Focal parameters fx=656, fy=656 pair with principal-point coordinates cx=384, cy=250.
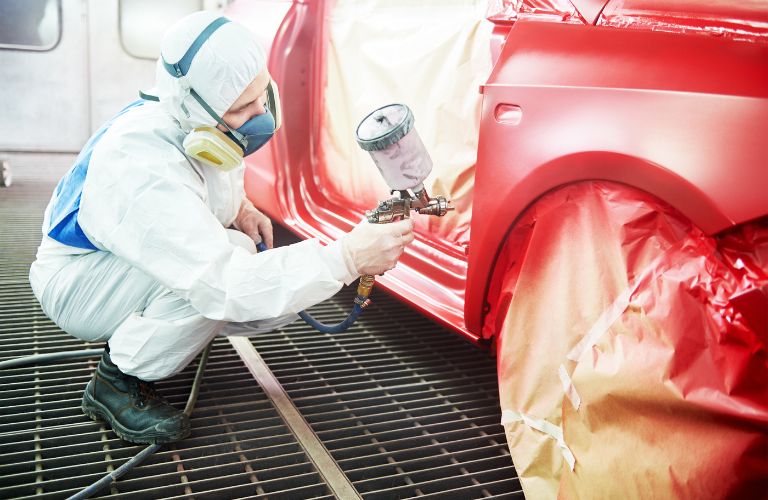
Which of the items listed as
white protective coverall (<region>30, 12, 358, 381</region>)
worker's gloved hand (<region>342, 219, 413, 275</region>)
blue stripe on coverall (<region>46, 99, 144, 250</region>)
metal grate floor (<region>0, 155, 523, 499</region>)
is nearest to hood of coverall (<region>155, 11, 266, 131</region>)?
white protective coverall (<region>30, 12, 358, 381</region>)

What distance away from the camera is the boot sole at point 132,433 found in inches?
70.1

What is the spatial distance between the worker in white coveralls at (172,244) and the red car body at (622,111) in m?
0.31

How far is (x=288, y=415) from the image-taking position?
1.98m

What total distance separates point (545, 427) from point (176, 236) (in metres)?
0.98

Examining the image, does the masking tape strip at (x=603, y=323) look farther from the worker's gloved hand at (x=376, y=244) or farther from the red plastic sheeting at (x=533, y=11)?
the red plastic sheeting at (x=533, y=11)

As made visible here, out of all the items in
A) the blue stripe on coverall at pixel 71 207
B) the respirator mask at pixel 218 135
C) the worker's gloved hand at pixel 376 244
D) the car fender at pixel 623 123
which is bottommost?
the blue stripe on coverall at pixel 71 207

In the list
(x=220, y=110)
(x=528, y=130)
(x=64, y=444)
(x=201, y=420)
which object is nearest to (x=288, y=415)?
(x=201, y=420)

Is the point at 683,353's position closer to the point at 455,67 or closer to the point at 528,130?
the point at 528,130

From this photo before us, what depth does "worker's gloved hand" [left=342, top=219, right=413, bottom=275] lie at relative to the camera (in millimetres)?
1608

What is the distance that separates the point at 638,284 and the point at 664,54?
0.45 metres

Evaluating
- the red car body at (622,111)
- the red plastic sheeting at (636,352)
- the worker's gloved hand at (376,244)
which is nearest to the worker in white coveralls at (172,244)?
the worker's gloved hand at (376,244)

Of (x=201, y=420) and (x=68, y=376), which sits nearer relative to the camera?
(x=201, y=420)

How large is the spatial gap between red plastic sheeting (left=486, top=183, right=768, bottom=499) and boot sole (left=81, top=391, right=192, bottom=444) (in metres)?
0.92

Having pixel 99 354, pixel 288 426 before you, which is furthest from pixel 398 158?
pixel 99 354
